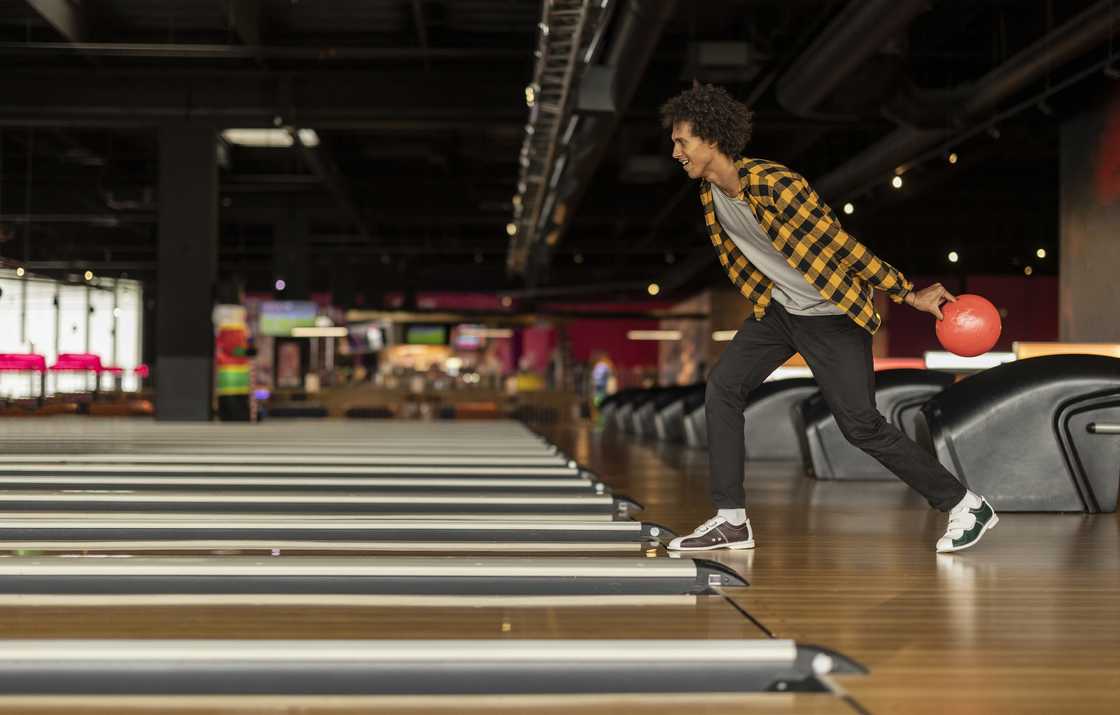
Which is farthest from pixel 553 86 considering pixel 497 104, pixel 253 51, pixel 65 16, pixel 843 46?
pixel 65 16

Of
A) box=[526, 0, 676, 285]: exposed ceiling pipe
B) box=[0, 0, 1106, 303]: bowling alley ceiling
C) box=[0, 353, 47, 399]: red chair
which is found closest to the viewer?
box=[526, 0, 676, 285]: exposed ceiling pipe

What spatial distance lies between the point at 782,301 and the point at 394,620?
1660 millimetres

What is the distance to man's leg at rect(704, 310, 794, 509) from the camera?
11.5ft

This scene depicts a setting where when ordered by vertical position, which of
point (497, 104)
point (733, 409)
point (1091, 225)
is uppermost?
point (497, 104)

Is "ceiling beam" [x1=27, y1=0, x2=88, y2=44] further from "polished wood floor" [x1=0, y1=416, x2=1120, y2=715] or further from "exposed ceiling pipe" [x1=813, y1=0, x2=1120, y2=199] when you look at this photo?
"polished wood floor" [x1=0, y1=416, x2=1120, y2=715]

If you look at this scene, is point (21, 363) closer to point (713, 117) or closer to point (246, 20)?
point (246, 20)

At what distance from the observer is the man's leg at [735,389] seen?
138 inches

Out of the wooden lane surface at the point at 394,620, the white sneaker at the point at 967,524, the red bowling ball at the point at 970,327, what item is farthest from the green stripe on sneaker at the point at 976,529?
the wooden lane surface at the point at 394,620

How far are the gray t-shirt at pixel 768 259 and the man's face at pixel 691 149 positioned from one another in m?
0.15

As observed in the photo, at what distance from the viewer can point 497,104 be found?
12430 mm

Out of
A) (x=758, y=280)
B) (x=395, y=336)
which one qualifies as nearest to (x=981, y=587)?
(x=758, y=280)

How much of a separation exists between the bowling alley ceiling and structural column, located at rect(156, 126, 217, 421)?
510mm

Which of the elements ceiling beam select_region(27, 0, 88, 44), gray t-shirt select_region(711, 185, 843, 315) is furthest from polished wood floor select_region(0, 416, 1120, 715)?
ceiling beam select_region(27, 0, 88, 44)

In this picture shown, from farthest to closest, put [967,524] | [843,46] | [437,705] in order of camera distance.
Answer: [843,46], [967,524], [437,705]
